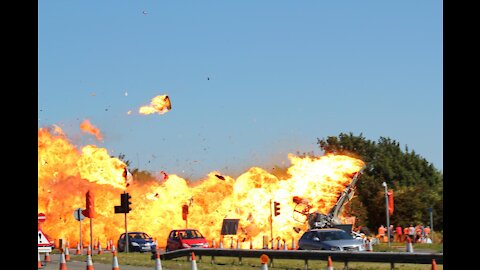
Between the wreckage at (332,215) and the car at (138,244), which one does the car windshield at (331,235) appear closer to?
the wreckage at (332,215)

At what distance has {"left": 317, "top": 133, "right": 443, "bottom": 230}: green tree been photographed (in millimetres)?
73625

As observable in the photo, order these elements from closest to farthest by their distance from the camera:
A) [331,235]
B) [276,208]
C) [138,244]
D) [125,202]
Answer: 1. [331,235]
2. [125,202]
3. [138,244]
4. [276,208]

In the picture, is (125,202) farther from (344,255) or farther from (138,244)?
(344,255)

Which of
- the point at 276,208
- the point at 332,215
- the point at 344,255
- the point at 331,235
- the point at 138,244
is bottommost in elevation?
the point at 138,244

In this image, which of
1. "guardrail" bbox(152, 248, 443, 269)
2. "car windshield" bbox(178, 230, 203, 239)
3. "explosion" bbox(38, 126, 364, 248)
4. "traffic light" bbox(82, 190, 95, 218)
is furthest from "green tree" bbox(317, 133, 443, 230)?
"guardrail" bbox(152, 248, 443, 269)

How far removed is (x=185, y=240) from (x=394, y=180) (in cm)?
4148

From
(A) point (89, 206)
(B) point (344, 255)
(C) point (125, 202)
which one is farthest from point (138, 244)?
(B) point (344, 255)

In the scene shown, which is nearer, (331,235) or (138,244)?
(331,235)

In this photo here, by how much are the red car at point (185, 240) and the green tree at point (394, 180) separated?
29754 mm

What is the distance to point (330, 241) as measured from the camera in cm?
3195
